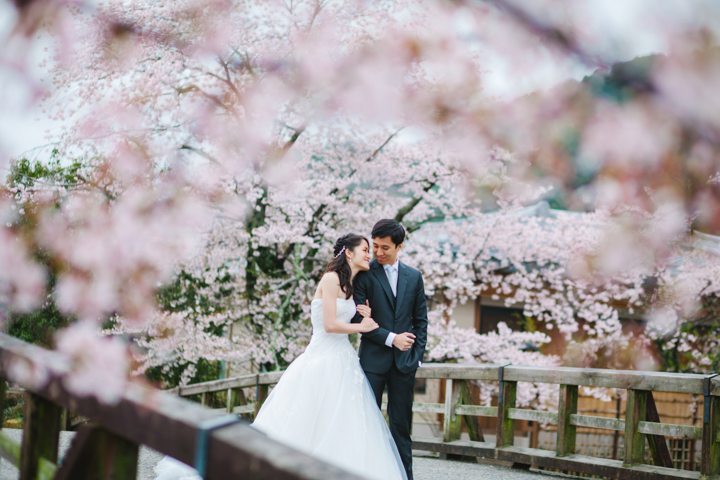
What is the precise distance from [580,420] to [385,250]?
2.78 m

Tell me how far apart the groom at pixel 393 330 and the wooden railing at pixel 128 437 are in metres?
2.30

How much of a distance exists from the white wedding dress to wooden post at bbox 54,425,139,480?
7.99 ft

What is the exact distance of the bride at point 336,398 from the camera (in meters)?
4.88

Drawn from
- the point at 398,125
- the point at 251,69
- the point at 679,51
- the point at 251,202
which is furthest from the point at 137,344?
the point at 679,51

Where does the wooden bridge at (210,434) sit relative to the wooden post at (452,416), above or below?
above

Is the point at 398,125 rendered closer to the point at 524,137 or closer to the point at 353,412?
the point at 353,412

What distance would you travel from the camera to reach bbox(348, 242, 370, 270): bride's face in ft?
16.3

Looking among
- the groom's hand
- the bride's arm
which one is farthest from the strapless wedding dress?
the groom's hand

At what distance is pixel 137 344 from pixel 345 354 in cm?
738

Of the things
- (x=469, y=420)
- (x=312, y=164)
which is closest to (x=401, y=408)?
(x=469, y=420)

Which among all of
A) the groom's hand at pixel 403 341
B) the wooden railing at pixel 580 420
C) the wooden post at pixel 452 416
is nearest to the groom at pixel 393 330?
the groom's hand at pixel 403 341

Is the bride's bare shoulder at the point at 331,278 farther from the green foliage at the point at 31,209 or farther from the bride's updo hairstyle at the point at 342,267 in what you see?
the green foliage at the point at 31,209

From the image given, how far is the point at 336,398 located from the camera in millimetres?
5062

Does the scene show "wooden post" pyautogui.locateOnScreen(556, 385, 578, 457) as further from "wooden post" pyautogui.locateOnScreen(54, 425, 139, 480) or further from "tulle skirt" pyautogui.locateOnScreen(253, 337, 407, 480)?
"wooden post" pyautogui.locateOnScreen(54, 425, 139, 480)
